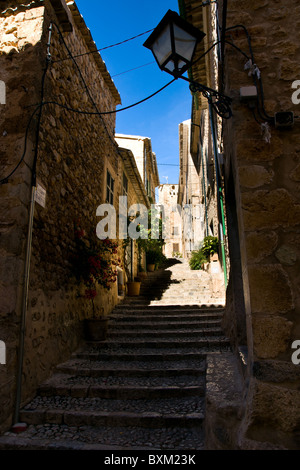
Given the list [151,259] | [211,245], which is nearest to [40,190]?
[211,245]

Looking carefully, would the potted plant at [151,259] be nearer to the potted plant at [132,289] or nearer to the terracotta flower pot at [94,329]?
the potted plant at [132,289]

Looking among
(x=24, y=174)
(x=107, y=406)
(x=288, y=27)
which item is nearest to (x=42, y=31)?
(x=24, y=174)

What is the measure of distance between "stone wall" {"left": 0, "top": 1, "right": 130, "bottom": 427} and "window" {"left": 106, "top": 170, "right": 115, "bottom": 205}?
62.4 inches

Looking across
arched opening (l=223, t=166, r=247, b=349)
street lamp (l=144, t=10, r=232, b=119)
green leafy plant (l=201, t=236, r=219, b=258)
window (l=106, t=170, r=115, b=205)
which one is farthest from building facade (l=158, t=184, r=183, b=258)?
street lamp (l=144, t=10, r=232, b=119)

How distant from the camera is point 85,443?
8.87 feet

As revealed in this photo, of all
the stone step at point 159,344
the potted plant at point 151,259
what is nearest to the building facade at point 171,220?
the potted plant at point 151,259

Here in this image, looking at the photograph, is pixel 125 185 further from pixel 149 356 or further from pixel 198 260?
pixel 149 356

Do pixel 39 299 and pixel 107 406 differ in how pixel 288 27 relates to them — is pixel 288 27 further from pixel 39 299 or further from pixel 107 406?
pixel 107 406

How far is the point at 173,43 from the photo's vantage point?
103 inches

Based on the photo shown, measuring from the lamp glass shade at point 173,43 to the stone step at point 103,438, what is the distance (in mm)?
3227

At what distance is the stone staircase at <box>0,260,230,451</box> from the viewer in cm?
276

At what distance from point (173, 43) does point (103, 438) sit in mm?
3568

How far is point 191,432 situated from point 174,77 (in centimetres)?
325

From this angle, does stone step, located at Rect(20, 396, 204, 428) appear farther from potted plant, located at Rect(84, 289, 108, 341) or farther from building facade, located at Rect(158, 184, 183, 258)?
building facade, located at Rect(158, 184, 183, 258)
